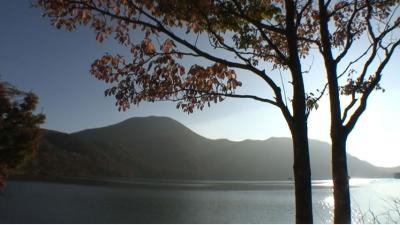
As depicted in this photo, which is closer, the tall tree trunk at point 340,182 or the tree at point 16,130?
the tall tree trunk at point 340,182

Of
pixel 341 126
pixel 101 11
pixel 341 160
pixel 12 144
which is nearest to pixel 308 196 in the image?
pixel 341 160

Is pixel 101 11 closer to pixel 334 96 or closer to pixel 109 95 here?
pixel 109 95

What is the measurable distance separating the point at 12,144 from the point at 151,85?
32.5m

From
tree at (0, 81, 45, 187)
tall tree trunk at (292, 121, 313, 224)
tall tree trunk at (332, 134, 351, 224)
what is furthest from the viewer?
tree at (0, 81, 45, 187)

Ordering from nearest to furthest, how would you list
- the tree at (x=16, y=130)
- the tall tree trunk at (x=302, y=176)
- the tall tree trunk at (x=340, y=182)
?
the tall tree trunk at (x=302, y=176)
the tall tree trunk at (x=340, y=182)
the tree at (x=16, y=130)

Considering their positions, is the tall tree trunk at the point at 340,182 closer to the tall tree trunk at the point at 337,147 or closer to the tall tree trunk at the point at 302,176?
the tall tree trunk at the point at 337,147

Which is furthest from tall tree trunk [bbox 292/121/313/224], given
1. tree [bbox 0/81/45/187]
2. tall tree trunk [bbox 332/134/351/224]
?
tree [bbox 0/81/45/187]

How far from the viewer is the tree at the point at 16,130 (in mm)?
36594

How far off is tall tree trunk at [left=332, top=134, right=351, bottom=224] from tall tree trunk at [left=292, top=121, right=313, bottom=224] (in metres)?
0.61

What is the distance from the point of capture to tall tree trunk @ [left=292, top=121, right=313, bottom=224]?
22.5 ft

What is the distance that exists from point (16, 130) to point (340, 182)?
35.5 metres

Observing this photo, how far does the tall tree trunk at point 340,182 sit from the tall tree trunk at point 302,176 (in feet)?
1.99

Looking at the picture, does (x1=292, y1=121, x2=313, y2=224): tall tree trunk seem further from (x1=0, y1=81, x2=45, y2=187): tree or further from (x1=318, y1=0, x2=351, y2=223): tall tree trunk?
(x1=0, y1=81, x2=45, y2=187): tree

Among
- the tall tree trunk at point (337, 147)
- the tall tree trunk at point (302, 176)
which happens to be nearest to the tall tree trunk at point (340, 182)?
the tall tree trunk at point (337, 147)
